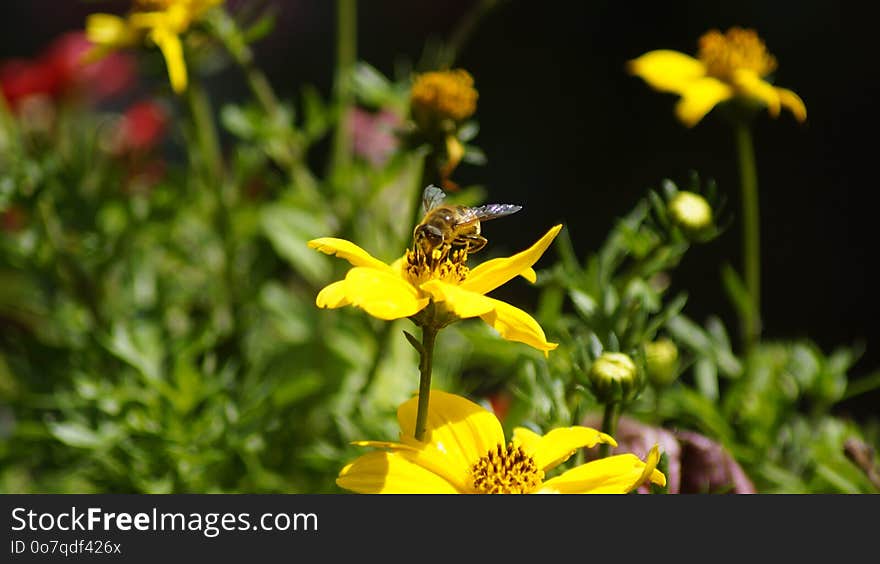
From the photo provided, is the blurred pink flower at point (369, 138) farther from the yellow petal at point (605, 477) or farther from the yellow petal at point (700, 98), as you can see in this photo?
the yellow petal at point (605, 477)

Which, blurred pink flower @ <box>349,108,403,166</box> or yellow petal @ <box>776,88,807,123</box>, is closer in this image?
yellow petal @ <box>776,88,807,123</box>

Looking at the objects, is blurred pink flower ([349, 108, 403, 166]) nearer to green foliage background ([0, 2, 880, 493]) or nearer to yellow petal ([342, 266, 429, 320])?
green foliage background ([0, 2, 880, 493])

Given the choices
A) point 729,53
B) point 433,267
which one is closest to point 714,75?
point 729,53

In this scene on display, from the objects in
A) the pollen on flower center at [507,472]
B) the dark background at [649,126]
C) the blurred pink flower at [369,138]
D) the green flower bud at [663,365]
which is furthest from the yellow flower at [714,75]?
the dark background at [649,126]

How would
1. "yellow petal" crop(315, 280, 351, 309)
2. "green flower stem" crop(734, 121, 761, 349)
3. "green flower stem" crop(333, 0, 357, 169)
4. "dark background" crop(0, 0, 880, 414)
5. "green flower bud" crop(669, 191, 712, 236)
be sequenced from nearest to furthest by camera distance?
"yellow petal" crop(315, 280, 351, 309) → "green flower bud" crop(669, 191, 712, 236) → "green flower stem" crop(734, 121, 761, 349) → "green flower stem" crop(333, 0, 357, 169) → "dark background" crop(0, 0, 880, 414)

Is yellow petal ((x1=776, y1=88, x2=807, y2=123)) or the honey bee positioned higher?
yellow petal ((x1=776, y1=88, x2=807, y2=123))

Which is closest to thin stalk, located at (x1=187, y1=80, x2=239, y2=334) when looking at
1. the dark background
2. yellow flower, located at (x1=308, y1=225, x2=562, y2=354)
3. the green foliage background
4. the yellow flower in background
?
the green foliage background

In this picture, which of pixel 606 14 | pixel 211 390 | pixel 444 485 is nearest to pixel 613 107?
pixel 606 14

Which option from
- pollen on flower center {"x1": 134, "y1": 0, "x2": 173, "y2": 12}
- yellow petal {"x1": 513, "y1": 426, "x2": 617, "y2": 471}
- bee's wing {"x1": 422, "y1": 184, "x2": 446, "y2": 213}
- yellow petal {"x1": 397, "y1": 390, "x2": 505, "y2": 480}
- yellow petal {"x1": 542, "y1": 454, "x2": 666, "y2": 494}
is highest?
pollen on flower center {"x1": 134, "y1": 0, "x2": 173, "y2": 12}
